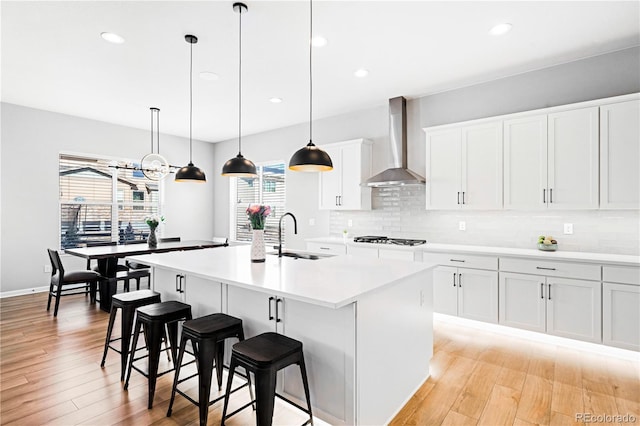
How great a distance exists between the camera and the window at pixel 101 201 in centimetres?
557

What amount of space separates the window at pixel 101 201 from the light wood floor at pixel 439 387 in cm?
252

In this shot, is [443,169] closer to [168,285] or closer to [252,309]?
[252,309]

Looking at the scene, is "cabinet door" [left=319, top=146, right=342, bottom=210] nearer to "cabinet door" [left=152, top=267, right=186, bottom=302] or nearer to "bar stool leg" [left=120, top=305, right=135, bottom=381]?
"cabinet door" [left=152, top=267, right=186, bottom=302]

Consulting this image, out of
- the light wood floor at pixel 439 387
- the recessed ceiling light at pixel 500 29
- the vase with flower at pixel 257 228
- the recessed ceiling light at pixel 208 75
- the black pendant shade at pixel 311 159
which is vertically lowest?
the light wood floor at pixel 439 387

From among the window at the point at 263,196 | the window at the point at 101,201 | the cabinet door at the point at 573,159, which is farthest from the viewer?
the window at the point at 263,196

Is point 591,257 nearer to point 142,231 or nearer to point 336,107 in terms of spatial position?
point 336,107

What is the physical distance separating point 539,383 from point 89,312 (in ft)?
16.1

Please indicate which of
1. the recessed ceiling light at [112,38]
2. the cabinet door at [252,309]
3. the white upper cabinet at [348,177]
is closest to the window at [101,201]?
the recessed ceiling light at [112,38]

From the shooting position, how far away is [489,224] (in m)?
4.07

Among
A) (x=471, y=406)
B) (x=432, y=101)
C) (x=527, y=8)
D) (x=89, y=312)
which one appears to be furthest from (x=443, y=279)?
(x=89, y=312)

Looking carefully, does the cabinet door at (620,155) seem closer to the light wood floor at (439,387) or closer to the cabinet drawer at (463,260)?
the cabinet drawer at (463,260)

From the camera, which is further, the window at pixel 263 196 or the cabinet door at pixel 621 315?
the window at pixel 263 196

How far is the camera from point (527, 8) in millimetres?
2623

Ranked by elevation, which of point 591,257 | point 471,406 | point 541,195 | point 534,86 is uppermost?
point 534,86
